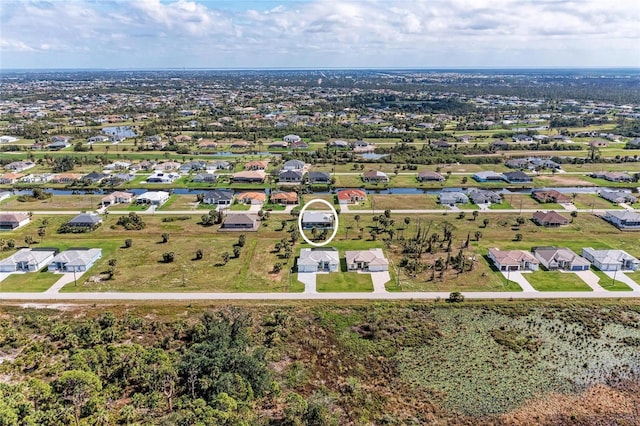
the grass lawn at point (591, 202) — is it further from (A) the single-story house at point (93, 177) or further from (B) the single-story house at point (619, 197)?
(A) the single-story house at point (93, 177)

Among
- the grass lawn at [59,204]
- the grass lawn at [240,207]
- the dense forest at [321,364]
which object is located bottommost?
the dense forest at [321,364]

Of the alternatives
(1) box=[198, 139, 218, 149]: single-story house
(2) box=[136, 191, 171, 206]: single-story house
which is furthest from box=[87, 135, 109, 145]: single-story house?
(2) box=[136, 191, 171, 206]: single-story house

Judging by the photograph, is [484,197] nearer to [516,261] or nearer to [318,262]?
[516,261]

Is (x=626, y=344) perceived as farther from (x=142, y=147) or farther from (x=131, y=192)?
(x=142, y=147)

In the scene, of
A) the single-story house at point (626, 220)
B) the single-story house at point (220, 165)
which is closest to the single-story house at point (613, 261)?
the single-story house at point (626, 220)

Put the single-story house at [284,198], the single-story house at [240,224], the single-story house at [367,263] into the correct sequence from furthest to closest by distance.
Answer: the single-story house at [284,198] → the single-story house at [240,224] → the single-story house at [367,263]

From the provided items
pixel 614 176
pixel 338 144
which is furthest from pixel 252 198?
pixel 614 176
